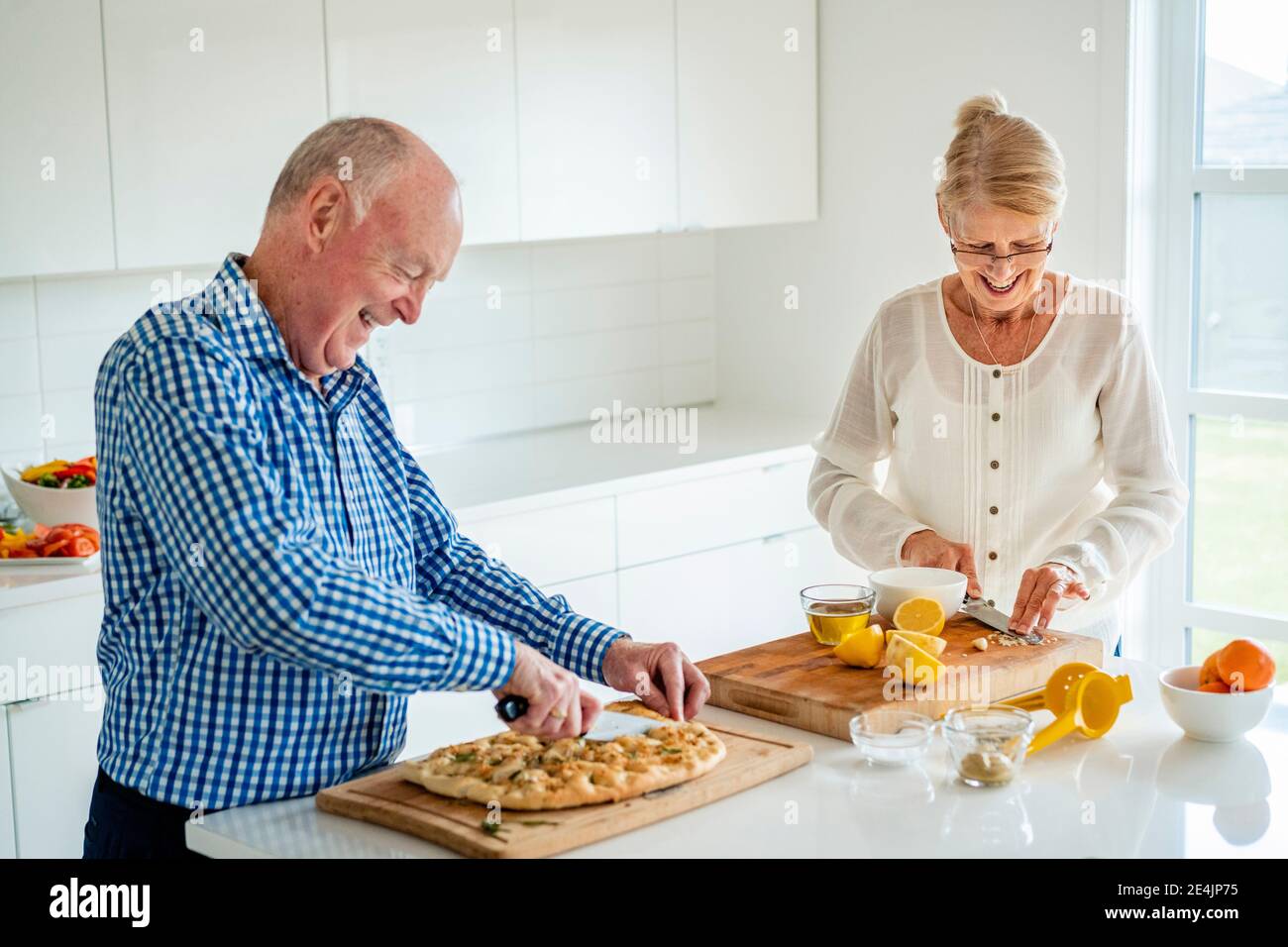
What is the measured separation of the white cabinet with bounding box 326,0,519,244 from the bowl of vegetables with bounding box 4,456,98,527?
966mm

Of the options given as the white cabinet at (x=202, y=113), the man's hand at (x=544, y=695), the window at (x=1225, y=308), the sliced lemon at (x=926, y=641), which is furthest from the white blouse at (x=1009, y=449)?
the white cabinet at (x=202, y=113)

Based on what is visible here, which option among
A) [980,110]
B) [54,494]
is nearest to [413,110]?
[54,494]

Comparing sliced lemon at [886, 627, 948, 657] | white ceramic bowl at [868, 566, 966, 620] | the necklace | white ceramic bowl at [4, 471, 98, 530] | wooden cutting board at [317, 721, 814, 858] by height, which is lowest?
wooden cutting board at [317, 721, 814, 858]

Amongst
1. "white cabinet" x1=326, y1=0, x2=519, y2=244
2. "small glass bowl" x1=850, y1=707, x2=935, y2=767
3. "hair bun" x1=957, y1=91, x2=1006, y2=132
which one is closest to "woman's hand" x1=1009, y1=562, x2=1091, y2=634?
"small glass bowl" x1=850, y1=707, x2=935, y2=767

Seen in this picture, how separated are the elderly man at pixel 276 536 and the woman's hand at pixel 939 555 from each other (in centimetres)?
83

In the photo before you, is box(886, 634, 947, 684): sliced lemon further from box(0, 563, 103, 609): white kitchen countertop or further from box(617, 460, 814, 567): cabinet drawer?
box(617, 460, 814, 567): cabinet drawer

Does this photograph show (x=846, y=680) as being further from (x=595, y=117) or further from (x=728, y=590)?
(x=595, y=117)

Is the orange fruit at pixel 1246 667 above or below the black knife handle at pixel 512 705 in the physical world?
below

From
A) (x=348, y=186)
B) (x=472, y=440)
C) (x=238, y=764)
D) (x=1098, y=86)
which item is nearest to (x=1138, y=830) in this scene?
(x=238, y=764)

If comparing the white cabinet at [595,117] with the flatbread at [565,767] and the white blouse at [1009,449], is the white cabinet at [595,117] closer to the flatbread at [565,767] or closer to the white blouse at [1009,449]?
the white blouse at [1009,449]

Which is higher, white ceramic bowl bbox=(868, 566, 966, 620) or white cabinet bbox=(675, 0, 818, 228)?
white cabinet bbox=(675, 0, 818, 228)

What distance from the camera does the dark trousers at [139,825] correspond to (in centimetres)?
163

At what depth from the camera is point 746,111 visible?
4.02 metres

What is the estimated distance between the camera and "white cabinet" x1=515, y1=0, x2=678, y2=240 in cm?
360
